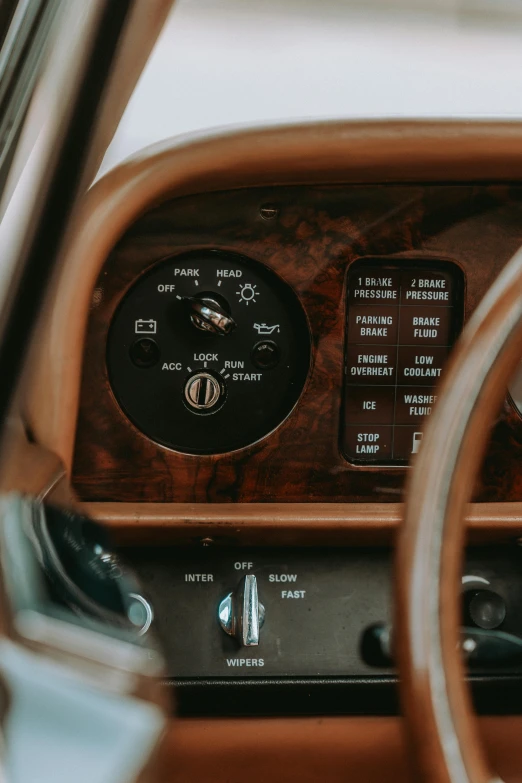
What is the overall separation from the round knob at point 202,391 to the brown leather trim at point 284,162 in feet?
0.60

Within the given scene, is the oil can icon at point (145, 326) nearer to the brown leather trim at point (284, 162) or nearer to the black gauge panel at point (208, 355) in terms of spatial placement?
the black gauge panel at point (208, 355)

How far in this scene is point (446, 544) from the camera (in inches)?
20.0

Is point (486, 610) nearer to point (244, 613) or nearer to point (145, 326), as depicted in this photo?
point (244, 613)

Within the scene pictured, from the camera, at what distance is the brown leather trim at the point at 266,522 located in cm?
90

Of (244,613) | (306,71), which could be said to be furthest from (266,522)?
(306,71)

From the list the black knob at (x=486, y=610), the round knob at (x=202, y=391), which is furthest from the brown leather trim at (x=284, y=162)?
the black knob at (x=486, y=610)

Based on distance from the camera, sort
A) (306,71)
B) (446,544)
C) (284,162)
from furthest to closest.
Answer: (306,71)
(284,162)
(446,544)

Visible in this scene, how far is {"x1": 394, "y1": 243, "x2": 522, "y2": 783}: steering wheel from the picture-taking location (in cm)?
48

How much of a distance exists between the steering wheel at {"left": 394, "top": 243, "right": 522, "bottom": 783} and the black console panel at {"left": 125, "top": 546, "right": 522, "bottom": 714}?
0.42m

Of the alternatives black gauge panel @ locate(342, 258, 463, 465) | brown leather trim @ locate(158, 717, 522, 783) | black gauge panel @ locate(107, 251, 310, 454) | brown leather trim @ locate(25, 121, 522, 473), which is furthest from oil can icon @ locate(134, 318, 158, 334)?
brown leather trim @ locate(158, 717, 522, 783)

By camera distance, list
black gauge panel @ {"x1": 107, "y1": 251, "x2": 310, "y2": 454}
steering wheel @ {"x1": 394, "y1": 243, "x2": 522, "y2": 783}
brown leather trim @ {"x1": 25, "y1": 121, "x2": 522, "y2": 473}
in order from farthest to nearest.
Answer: black gauge panel @ {"x1": 107, "y1": 251, "x2": 310, "y2": 454}
brown leather trim @ {"x1": 25, "y1": 121, "x2": 522, "y2": 473}
steering wheel @ {"x1": 394, "y1": 243, "x2": 522, "y2": 783}

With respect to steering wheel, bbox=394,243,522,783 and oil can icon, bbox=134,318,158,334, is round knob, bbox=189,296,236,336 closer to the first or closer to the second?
oil can icon, bbox=134,318,158,334

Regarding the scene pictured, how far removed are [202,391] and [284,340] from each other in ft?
0.40

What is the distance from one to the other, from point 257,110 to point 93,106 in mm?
474
